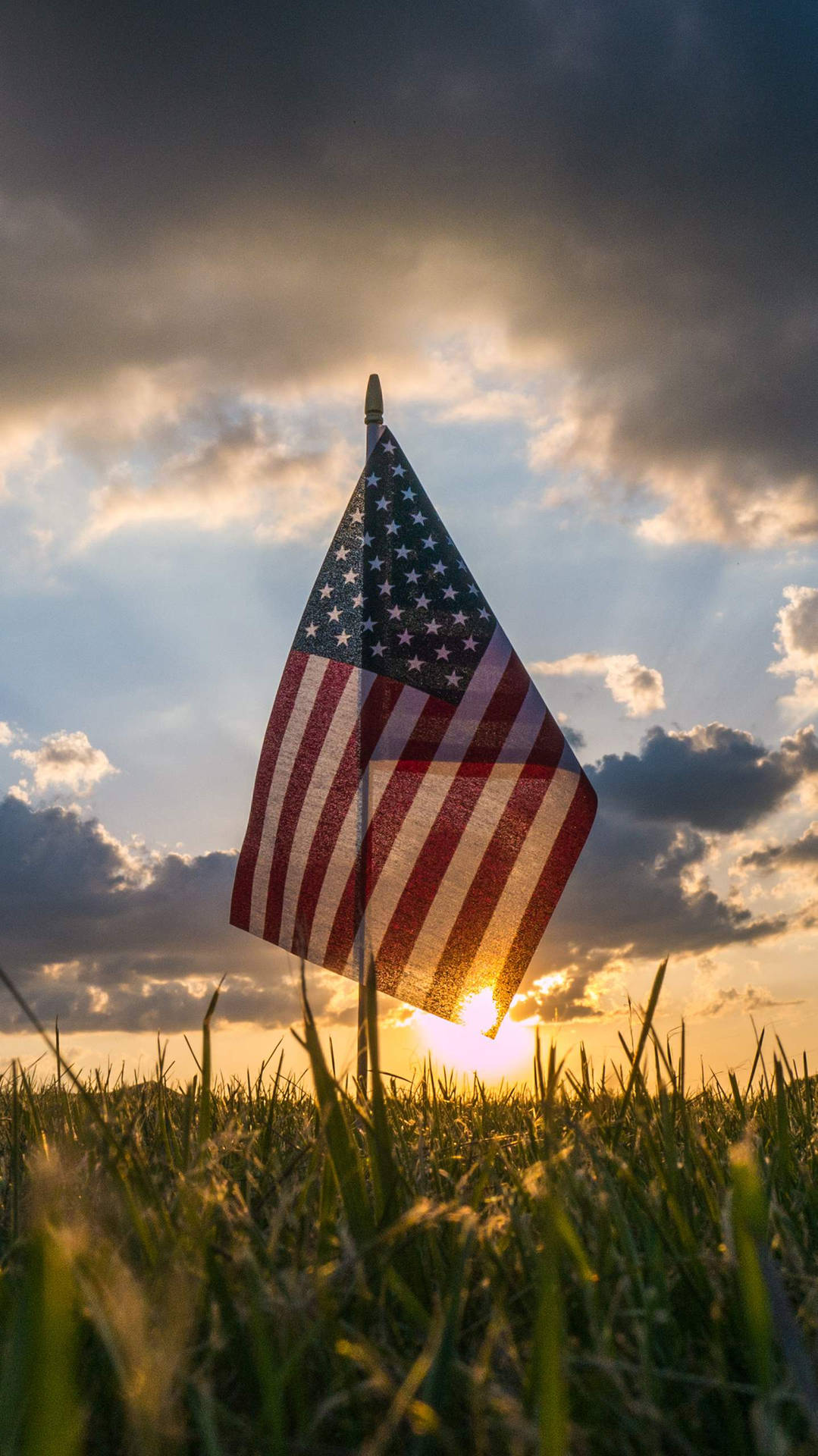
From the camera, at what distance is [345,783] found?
21.2 ft

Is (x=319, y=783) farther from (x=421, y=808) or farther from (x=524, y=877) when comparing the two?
(x=524, y=877)

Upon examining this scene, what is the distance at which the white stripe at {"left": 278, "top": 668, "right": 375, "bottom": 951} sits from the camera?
20.9 feet

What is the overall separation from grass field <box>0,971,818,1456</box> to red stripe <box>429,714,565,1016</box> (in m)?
4.29

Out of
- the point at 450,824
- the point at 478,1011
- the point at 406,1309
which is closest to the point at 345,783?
the point at 450,824

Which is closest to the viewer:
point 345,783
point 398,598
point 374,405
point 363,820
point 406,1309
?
point 406,1309

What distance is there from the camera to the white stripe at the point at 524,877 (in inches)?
253

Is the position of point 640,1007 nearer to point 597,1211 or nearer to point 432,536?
point 597,1211

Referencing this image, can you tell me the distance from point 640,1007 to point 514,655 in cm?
428

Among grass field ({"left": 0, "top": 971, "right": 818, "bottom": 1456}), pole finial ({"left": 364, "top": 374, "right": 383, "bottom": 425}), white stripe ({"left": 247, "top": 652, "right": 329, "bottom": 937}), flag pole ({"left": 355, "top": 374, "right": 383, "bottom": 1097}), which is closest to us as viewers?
grass field ({"left": 0, "top": 971, "right": 818, "bottom": 1456})

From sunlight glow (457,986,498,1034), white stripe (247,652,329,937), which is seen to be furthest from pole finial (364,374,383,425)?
sunlight glow (457,986,498,1034)

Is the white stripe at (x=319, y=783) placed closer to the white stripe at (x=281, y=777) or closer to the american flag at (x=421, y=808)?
the american flag at (x=421, y=808)

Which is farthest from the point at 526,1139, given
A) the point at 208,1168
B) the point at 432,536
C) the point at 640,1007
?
the point at 432,536

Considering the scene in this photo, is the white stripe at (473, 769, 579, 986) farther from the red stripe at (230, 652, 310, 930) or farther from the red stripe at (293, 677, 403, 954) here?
the red stripe at (230, 652, 310, 930)

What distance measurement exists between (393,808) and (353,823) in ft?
0.87
